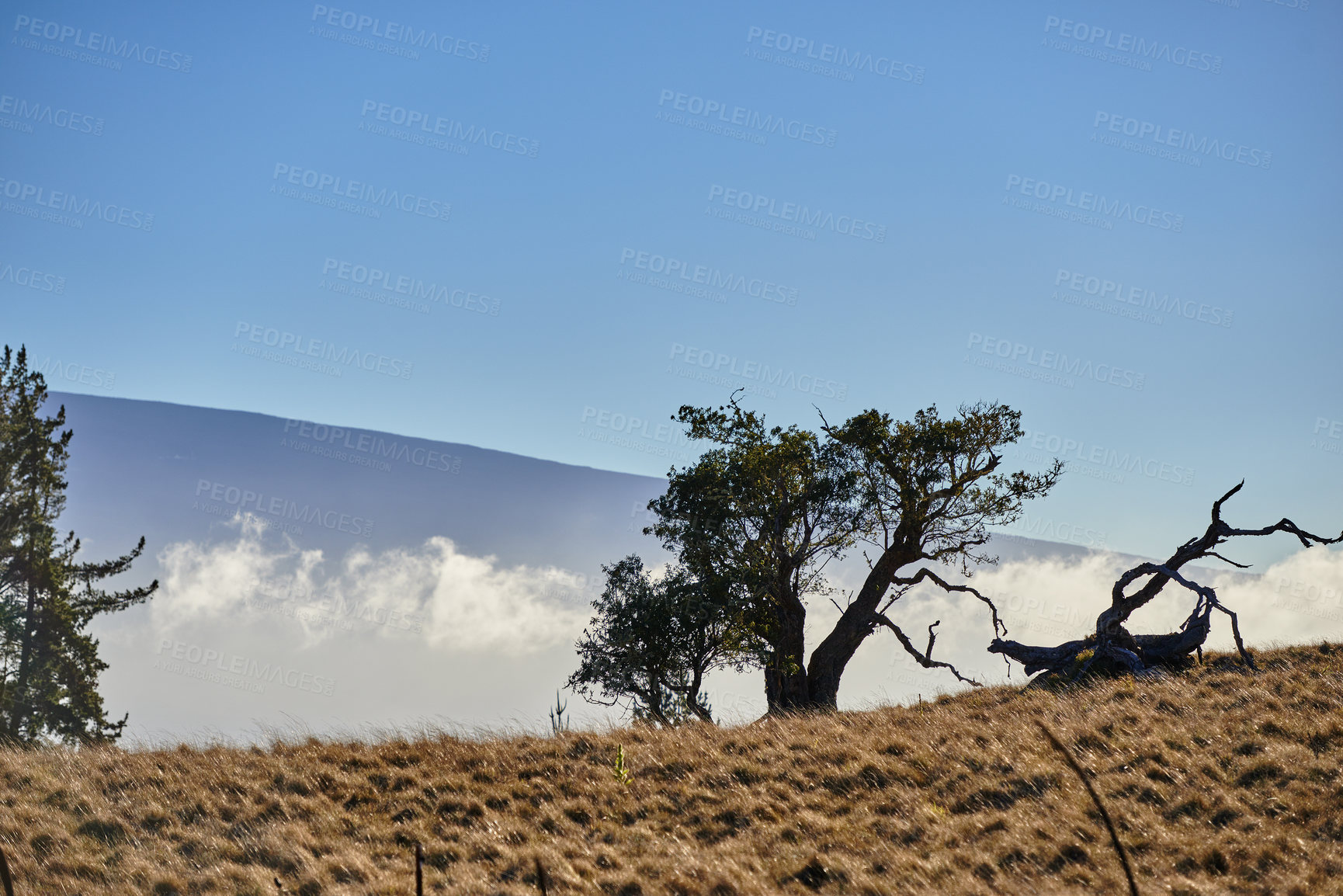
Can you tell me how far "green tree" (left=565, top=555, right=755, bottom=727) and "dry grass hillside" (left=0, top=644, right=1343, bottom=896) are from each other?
740 cm

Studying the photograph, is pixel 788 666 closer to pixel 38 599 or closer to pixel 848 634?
pixel 848 634

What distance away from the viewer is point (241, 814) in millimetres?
12156

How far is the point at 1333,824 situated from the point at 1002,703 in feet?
27.3

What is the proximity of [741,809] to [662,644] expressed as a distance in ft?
38.8

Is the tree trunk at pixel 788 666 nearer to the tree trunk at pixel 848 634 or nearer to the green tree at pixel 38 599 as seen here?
the tree trunk at pixel 848 634

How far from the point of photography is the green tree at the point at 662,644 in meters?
23.4

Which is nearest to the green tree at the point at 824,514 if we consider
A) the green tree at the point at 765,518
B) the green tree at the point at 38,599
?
the green tree at the point at 765,518

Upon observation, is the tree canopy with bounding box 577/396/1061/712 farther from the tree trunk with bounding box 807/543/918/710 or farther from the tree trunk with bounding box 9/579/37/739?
the tree trunk with bounding box 9/579/37/739

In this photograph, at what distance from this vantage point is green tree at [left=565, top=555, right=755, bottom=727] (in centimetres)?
2338

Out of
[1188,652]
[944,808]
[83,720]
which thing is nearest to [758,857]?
[944,808]

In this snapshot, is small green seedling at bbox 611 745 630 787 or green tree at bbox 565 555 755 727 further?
green tree at bbox 565 555 755 727

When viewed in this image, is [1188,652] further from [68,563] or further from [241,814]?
[68,563]

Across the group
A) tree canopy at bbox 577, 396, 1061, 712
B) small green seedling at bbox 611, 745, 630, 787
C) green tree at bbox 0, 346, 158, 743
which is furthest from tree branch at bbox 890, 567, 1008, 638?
green tree at bbox 0, 346, 158, 743

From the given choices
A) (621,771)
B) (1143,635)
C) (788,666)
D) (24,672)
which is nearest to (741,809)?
(621,771)
